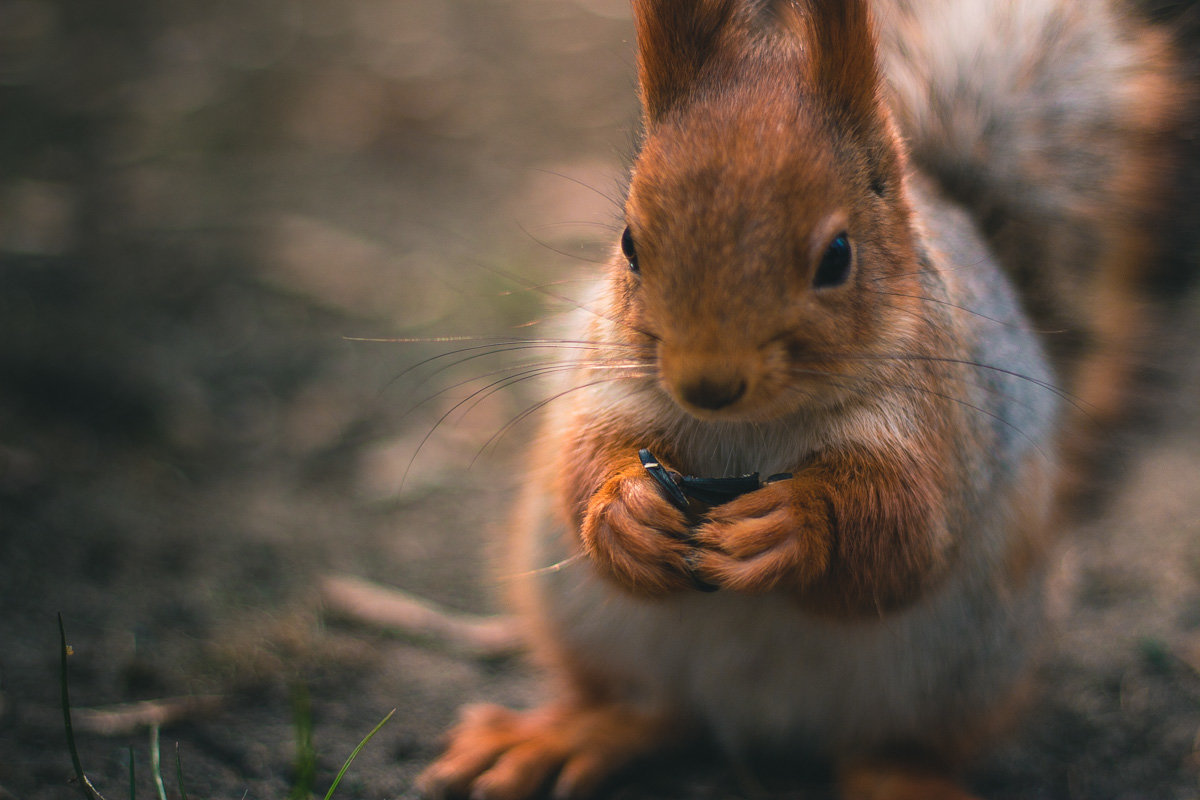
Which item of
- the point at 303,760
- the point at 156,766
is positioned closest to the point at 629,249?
the point at 303,760

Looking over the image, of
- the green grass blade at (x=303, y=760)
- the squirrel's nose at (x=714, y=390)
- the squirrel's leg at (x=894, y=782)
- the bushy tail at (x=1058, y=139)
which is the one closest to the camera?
the squirrel's nose at (x=714, y=390)

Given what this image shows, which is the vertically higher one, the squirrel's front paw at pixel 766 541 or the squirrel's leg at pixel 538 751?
the squirrel's front paw at pixel 766 541

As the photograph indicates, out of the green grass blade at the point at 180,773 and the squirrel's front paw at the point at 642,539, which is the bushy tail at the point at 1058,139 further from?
the green grass blade at the point at 180,773

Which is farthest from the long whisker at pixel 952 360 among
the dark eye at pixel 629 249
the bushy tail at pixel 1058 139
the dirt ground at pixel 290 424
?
the dirt ground at pixel 290 424

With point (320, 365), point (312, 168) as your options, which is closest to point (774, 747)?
point (320, 365)

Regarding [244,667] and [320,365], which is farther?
[320,365]

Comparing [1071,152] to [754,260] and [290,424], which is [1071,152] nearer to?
[754,260]

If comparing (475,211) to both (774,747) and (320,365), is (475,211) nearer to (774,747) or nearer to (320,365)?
(320,365)
